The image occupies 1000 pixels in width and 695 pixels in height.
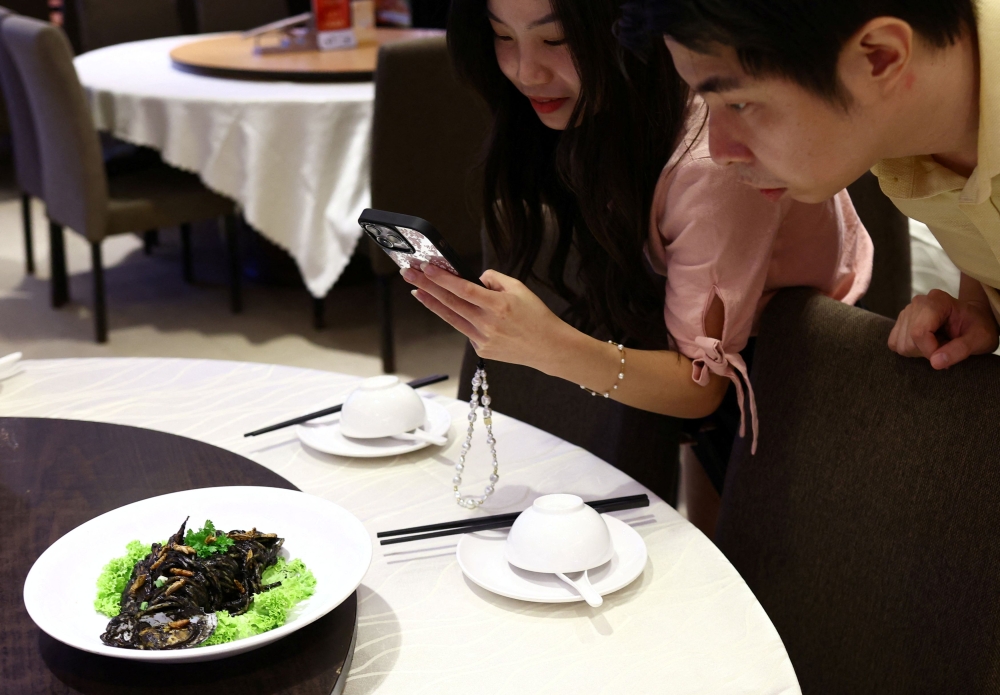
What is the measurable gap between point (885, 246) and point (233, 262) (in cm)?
256

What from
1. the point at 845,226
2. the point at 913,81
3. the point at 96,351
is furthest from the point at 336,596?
the point at 96,351

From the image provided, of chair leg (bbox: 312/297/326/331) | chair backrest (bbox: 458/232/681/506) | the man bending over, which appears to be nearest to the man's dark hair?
the man bending over

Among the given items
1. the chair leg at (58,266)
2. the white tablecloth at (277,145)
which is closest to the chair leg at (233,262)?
the white tablecloth at (277,145)

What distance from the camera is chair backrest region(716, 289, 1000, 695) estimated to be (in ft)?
2.86

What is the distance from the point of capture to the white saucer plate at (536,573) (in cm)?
84

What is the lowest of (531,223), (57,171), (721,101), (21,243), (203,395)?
(21,243)

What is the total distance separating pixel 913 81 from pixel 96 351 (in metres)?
3.22

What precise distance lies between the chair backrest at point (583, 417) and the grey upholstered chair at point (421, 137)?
55.6 inches

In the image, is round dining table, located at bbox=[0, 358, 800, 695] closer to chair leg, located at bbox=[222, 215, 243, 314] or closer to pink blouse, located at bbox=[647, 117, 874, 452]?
pink blouse, located at bbox=[647, 117, 874, 452]

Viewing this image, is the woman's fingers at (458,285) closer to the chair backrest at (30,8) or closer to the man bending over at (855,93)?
the man bending over at (855,93)

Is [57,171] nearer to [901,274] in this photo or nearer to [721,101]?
[901,274]

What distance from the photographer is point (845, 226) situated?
1393 millimetres

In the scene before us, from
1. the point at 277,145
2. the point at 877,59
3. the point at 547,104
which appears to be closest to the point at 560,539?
the point at 877,59

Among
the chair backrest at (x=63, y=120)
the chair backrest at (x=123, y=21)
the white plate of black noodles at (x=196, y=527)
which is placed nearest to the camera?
the white plate of black noodles at (x=196, y=527)
